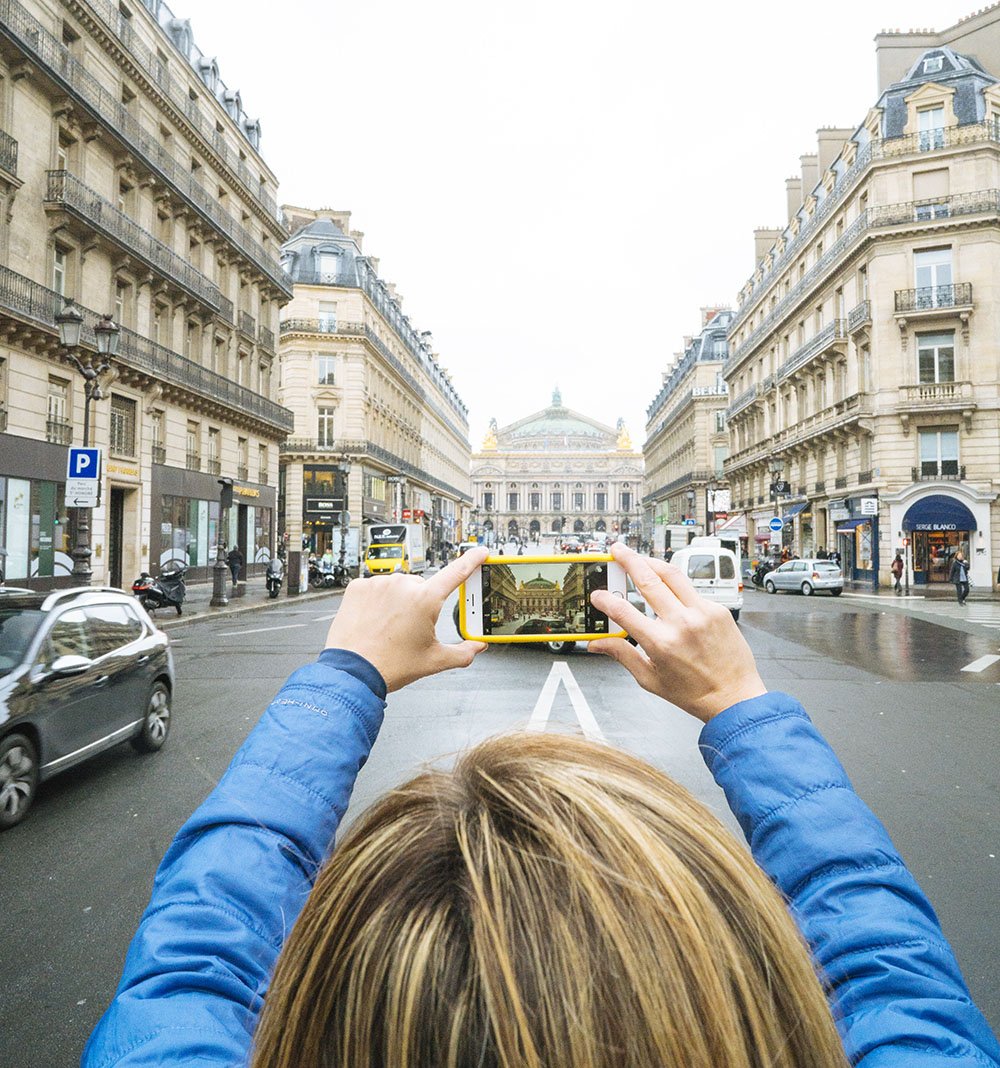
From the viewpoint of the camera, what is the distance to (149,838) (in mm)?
4445

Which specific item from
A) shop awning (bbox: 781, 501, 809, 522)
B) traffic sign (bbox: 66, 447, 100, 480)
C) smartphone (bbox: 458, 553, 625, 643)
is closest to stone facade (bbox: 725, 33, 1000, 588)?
shop awning (bbox: 781, 501, 809, 522)

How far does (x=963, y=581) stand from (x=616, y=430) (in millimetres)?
139592

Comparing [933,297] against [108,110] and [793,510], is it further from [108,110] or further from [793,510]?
[108,110]

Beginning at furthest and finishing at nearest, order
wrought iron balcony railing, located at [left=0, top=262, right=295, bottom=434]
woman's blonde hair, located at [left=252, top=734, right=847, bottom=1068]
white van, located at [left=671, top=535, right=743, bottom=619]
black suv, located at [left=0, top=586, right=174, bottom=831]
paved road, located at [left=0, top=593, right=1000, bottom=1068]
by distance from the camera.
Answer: wrought iron balcony railing, located at [left=0, top=262, right=295, bottom=434] → white van, located at [left=671, top=535, right=743, bottom=619] → black suv, located at [left=0, top=586, right=174, bottom=831] → paved road, located at [left=0, top=593, right=1000, bottom=1068] → woman's blonde hair, located at [left=252, top=734, right=847, bottom=1068]

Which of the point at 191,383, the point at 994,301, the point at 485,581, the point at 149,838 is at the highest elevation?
the point at 994,301

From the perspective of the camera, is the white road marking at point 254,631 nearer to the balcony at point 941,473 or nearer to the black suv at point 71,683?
the black suv at point 71,683

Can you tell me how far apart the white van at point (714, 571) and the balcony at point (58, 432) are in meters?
17.1

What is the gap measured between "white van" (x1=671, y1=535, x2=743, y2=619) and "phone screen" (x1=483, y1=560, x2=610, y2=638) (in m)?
14.3

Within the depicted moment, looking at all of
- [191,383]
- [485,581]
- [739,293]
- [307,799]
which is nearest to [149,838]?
[485,581]

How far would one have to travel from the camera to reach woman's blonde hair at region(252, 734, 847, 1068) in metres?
0.63

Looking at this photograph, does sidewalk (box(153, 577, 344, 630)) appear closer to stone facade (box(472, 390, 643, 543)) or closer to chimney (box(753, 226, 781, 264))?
chimney (box(753, 226, 781, 264))

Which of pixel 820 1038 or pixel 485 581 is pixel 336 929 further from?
pixel 485 581

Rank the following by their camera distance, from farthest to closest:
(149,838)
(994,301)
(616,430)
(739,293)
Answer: (616,430), (739,293), (994,301), (149,838)

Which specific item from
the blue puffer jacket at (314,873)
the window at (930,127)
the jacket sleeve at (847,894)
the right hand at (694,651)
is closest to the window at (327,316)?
the window at (930,127)
